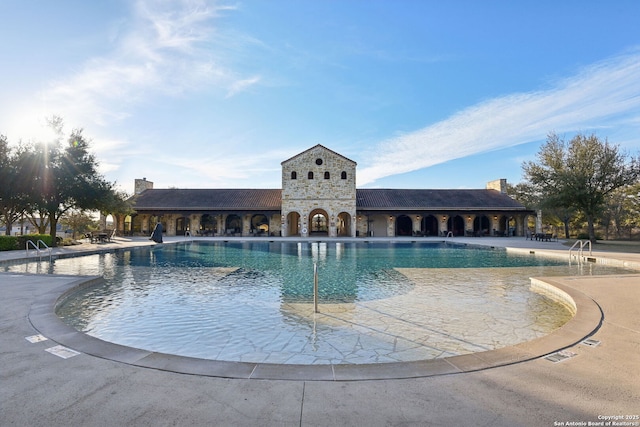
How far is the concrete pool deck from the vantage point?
7.69 ft

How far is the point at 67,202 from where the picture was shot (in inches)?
802

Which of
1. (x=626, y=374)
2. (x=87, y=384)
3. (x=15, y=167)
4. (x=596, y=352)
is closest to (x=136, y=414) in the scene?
(x=87, y=384)

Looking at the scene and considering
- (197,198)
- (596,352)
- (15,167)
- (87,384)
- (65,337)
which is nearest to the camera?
(87,384)

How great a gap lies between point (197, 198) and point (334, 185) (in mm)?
13600

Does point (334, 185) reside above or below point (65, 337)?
above

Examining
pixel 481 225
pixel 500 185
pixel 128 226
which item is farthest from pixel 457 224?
pixel 128 226

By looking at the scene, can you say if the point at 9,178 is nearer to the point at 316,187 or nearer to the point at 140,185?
the point at 140,185

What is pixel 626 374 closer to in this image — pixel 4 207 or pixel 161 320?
pixel 161 320

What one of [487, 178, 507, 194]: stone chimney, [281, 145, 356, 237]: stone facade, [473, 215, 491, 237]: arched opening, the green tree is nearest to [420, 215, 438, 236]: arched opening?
[473, 215, 491, 237]: arched opening

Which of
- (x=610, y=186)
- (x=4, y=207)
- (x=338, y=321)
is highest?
(x=610, y=186)

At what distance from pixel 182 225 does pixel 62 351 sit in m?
31.9

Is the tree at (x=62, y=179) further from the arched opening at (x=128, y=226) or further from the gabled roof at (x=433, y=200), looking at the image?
the gabled roof at (x=433, y=200)

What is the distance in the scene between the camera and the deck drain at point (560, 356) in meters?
3.35

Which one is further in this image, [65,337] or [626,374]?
[65,337]
